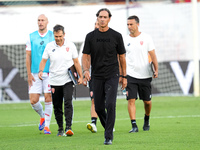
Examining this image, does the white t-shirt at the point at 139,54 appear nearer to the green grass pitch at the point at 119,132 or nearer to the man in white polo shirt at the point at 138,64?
the man in white polo shirt at the point at 138,64

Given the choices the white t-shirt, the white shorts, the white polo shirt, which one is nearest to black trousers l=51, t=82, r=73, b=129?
the white polo shirt

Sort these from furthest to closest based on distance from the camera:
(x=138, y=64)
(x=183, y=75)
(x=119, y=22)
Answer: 1. (x=119, y=22)
2. (x=183, y=75)
3. (x=138, y=64)

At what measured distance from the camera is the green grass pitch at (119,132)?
8859 millimetres

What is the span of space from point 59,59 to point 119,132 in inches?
75.2

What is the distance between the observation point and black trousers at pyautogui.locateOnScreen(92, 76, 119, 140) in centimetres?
891

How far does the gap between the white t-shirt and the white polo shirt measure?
4.57 ft

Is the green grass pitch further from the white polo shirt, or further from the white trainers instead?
the white polo shirt

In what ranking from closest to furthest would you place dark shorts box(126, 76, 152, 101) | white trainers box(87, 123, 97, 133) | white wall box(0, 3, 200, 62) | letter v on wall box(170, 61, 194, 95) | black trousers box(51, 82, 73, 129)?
black trousers box(51, 82, 73, 129), white trainers box(87, 123, 97, 133), dark shorts box(126, 76, 152, 101), letter v on wall box(170, 61, 194, 95), white wall box(0, 3, 200, 62)

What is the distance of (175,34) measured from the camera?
2436 cm

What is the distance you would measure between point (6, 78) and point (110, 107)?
12344 mm

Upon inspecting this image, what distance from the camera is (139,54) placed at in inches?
453

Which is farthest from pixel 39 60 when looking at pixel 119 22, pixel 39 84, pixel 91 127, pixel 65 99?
pixel 119 22

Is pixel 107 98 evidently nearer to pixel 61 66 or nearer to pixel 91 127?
pixel 61 66

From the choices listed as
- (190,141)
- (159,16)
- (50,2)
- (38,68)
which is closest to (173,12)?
(159,16)
